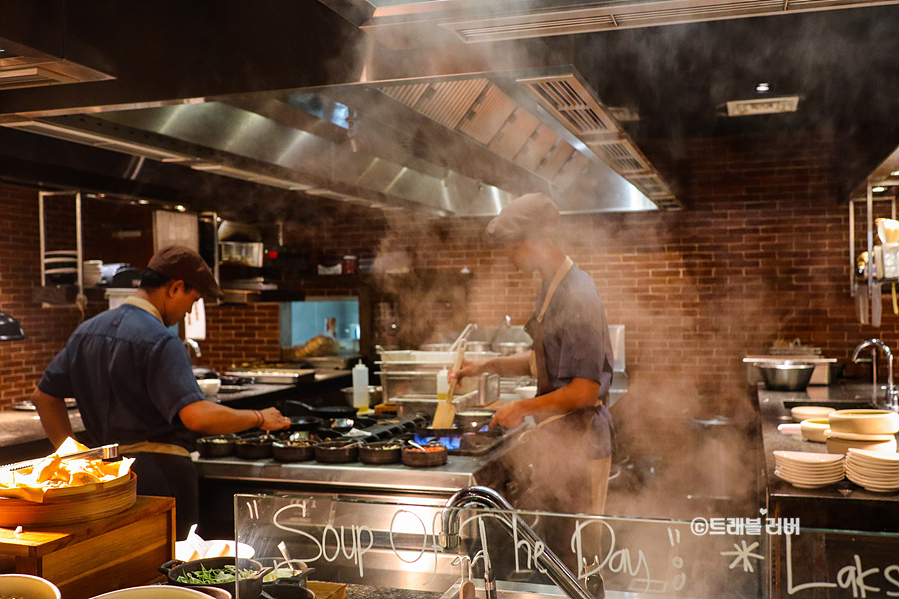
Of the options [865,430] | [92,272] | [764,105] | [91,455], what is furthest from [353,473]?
[764,105]

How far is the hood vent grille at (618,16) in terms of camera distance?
1.55m

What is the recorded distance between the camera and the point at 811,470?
2398 mm

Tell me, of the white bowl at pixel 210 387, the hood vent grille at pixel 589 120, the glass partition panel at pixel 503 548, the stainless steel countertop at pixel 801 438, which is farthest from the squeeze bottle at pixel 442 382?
the glass partition panel at pixel 503 548

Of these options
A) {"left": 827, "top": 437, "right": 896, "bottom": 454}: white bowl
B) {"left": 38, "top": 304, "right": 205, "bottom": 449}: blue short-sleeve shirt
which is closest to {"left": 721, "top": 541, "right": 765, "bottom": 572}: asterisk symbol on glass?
{"left": 827, "top": 437, "right": 896, "bottom": 454}: white bowl

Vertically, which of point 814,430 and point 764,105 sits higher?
point 764,105

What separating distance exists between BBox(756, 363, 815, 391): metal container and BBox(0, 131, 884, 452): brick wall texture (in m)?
1.28

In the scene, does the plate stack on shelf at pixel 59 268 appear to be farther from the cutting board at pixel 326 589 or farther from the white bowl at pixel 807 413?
the white bowl at pixel 807 413

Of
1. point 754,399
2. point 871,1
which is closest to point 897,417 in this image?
point 871,1

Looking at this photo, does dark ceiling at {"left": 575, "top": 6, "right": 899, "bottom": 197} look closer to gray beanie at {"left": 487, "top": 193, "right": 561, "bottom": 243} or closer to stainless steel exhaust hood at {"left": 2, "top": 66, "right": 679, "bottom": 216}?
stainless steel exhaust hood at {"left": 2, "top": 66, "right": 679, "bottom": 216}

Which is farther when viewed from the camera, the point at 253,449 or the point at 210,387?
the point at 210,387

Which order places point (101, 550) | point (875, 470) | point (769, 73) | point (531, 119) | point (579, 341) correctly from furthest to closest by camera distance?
1. point (769, 73)
2. point (531, 119)
3. point (579, 341)
4. point (875, 470)
5. point (101, 550)

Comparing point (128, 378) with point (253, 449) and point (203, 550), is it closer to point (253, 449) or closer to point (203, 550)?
point (253, 449)

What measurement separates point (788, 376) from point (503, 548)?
13.9 feet

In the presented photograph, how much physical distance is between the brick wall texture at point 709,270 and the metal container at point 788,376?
1285mm
